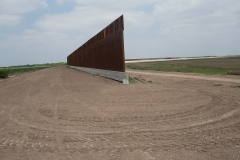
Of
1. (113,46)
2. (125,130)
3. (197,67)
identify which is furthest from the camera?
(197,67)

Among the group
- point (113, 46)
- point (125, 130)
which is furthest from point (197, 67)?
point (125, 130)

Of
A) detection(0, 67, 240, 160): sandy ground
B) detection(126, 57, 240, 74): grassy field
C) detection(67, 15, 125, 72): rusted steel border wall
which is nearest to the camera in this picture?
detection(0, 67, 240, 160): sandy ground

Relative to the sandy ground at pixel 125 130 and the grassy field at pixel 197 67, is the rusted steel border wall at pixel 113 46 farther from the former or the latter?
the grassy field at pixel 197 67

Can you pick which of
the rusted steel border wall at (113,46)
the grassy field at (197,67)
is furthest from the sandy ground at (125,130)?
the grassy field at (197,67)

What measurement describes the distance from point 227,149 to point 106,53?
72.5 ft

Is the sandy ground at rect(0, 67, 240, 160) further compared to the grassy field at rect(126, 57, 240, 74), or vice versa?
the grassy field at rect(126, 57, 240, 74)

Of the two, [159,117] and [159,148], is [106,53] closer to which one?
[159,117]

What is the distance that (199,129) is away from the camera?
728 cm

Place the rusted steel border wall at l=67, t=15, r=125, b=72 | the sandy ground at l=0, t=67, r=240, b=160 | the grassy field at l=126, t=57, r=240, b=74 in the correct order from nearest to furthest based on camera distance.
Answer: the sandy ground at l=0, t=67, r=240, b=160
the rusted steel border wall at l=67, t=15, r=125, b=72
the grassy field at l=126, t=57, r=240, b=74

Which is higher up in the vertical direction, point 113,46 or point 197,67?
point 113,46

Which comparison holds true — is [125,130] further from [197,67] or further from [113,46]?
[197,67]

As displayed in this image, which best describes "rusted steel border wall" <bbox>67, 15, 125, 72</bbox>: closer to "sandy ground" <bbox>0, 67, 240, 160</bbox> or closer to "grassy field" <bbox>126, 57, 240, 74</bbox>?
"sandy ground" <bbox>0, 67, 240, 160</bbox>

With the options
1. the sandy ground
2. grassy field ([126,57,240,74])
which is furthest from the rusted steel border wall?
grassy field ([126,57,240,74])

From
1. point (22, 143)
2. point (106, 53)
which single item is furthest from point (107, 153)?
point (106, 53)
